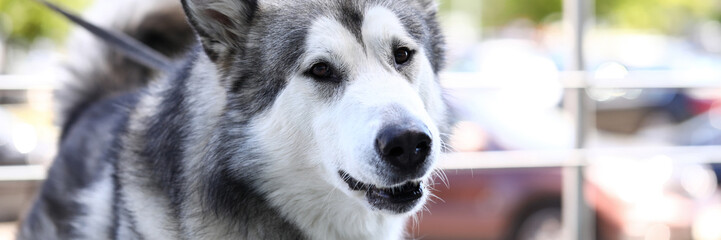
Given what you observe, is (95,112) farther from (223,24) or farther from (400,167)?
(400,167)

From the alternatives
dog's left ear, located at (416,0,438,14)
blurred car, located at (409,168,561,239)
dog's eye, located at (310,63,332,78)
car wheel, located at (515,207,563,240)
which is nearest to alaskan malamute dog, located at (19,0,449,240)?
dog's eye, located at (310,63,332,78)

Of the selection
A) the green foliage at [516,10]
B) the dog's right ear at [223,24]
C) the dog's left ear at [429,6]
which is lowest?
the dog's right ear at [223,24]

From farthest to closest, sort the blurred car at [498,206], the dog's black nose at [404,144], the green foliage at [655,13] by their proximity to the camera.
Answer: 1. the green foliage at [655,13]
2. the blurred car at [498,206]
3. the dog's black nose at [404,144]

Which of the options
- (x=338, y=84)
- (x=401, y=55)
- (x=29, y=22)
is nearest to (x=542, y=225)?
(x=401, y=55)

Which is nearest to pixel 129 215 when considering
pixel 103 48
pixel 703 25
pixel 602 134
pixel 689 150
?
pixel 103 48

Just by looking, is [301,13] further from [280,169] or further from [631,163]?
[631,163]

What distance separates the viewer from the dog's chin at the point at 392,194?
→ 2275 millimetres

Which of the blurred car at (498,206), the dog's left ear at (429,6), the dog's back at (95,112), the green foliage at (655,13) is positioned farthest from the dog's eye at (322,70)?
the green foliage at (655,13)

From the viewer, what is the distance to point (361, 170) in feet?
7.20

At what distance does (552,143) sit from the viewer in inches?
308

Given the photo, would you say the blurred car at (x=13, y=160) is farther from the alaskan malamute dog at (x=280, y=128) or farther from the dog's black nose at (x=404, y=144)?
the dog's black nose at (x=404, y=144)

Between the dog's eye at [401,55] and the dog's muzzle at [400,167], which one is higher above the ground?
the dog's eye at [401,55]

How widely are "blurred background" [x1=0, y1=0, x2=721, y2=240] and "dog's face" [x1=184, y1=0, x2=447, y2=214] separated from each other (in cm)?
54

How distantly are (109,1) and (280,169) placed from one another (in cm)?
194
